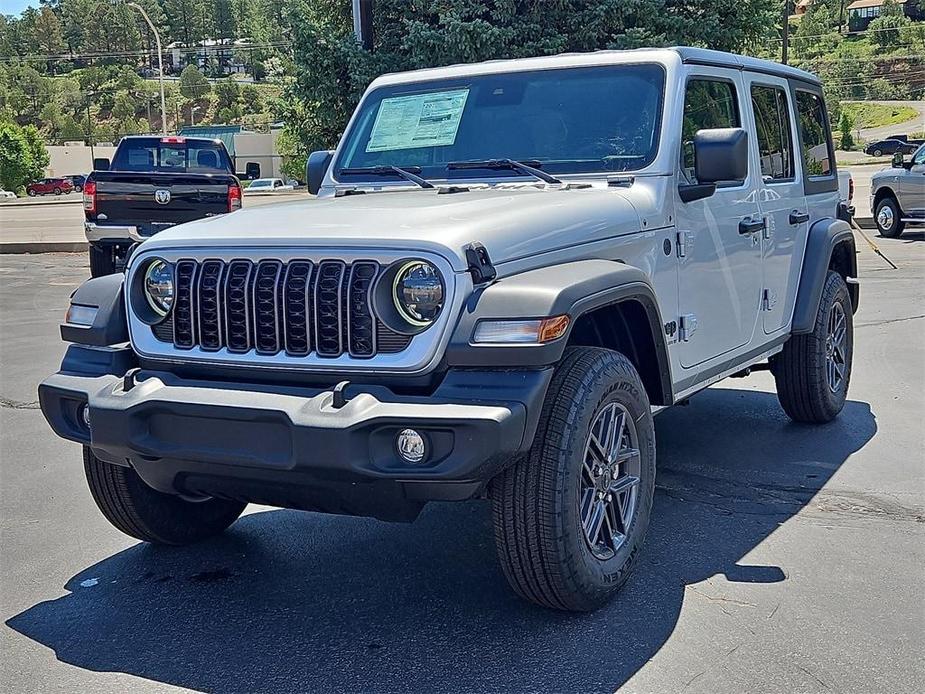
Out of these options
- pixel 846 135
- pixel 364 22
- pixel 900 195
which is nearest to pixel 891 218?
pixel 900 195

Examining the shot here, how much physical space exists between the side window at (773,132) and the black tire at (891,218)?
45.0ft

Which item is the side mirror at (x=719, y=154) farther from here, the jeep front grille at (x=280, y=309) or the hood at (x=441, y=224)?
the jeep front grille at (x=280, y=309)

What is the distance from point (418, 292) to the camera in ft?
11.4

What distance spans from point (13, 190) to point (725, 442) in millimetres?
72010

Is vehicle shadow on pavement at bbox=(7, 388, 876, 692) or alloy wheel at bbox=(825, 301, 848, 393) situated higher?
alloy wheel at bbox=(825, 301, 848, 393)

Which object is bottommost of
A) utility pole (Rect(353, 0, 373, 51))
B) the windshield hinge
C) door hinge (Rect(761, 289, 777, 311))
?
door hinge (Rect(761, 289, 777, 311))

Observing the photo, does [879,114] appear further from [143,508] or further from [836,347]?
[143,508]

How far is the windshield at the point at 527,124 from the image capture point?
4730 mm

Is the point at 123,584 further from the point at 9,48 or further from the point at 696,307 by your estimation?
the point at 9,48

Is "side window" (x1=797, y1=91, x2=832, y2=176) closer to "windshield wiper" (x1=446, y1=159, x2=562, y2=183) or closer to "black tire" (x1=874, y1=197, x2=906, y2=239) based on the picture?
"windshield wiper" (x1=446, y1=159, x2=562, y2=183)

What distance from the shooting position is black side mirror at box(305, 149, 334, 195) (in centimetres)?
546

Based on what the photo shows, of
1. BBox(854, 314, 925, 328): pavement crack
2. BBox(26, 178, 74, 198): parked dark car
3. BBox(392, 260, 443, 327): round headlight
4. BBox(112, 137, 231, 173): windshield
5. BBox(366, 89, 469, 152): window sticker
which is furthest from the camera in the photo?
BBox(26, 178, 74, 198): parked dark car

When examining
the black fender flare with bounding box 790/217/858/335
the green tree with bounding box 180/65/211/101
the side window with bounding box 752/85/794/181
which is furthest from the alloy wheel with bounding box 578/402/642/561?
the green tree with bounding box 180/65/211/101

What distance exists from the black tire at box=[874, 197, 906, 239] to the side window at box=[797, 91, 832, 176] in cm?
1287
